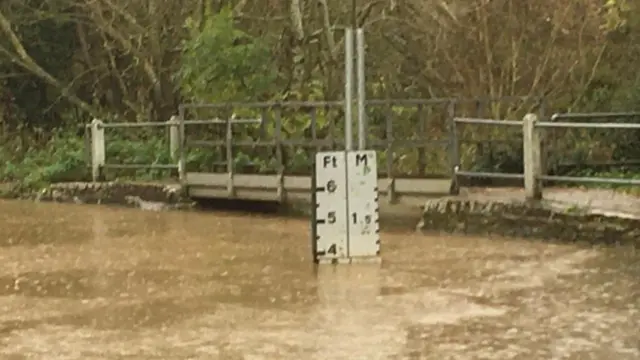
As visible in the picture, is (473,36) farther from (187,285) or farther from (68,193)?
(187,285)

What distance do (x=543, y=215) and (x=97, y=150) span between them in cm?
1064

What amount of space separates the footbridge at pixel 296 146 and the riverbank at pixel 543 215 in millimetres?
663

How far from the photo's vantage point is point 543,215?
520 inches

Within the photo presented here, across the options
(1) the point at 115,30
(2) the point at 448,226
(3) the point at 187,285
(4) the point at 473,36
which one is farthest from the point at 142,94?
(3) the point at 187,285

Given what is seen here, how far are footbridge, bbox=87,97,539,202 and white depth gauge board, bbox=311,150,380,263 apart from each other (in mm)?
3461

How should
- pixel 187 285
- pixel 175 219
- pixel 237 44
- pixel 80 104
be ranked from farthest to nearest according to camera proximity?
pixel 80 104 < pixel 237 44 < pixel 175 219 < pixel 187 285

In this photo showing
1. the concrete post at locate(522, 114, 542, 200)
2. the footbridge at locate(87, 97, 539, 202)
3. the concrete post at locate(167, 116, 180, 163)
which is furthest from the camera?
the concrete post at locate(167, 116, 180, 163)

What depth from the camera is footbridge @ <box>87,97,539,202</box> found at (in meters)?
15.5

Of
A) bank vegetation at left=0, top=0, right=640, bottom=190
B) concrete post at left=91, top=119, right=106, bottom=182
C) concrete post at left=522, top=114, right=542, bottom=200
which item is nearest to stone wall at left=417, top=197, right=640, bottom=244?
concrete post at left=522, top=114, right=542, bottom=200

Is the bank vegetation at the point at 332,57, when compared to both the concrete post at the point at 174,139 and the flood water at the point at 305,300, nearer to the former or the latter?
the concrete post at the point at 174,139

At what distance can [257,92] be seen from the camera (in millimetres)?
21438

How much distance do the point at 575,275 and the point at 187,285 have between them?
133 inches

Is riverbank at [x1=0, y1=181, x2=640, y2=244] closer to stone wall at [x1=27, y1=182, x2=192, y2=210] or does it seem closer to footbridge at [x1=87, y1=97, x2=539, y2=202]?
footbridge at [x1=87, y1=97, x2=539, y2=202]

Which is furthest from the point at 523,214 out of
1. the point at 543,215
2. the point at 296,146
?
the point at 296,146
